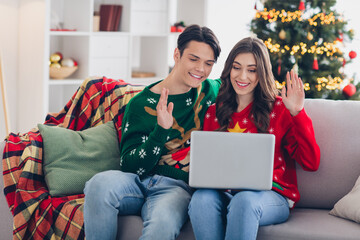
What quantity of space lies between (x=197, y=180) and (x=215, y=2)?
3388 mm

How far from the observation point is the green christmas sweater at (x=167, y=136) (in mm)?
2357

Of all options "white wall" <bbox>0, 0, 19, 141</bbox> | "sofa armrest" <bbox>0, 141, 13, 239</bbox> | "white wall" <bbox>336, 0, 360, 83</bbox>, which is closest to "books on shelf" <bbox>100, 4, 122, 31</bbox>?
"white wall" <bbox>0, 0, 19, 141</bbox>

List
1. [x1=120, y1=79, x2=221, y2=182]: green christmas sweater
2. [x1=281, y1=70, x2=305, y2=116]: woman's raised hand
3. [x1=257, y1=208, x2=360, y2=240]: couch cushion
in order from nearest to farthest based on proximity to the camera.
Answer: [x1=257, y1=208, x2=360, y2=240]: couch cushion, [x1=281, y1=70, x2=305, y2=116]: woman's raised hand, [x1=120, y1=79, x2=221, y2=182]: green christmas sweater

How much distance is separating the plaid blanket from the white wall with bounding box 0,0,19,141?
1.55 m

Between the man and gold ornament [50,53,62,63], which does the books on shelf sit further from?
the man

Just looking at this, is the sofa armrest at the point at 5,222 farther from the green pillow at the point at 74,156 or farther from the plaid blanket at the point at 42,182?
the green pillow at the point at 74,156

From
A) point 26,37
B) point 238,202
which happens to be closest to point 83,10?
point 26,37

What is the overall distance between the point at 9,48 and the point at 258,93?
2351 mm

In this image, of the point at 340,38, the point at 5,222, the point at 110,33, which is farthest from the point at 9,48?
the point at 340,38

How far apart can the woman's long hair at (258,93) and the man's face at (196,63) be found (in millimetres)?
90

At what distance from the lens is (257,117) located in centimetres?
230

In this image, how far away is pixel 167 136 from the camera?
2.31 metres

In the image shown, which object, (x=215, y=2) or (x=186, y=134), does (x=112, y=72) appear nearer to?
(x=215, y=2)

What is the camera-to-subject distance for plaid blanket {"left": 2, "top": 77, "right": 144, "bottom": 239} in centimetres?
230
